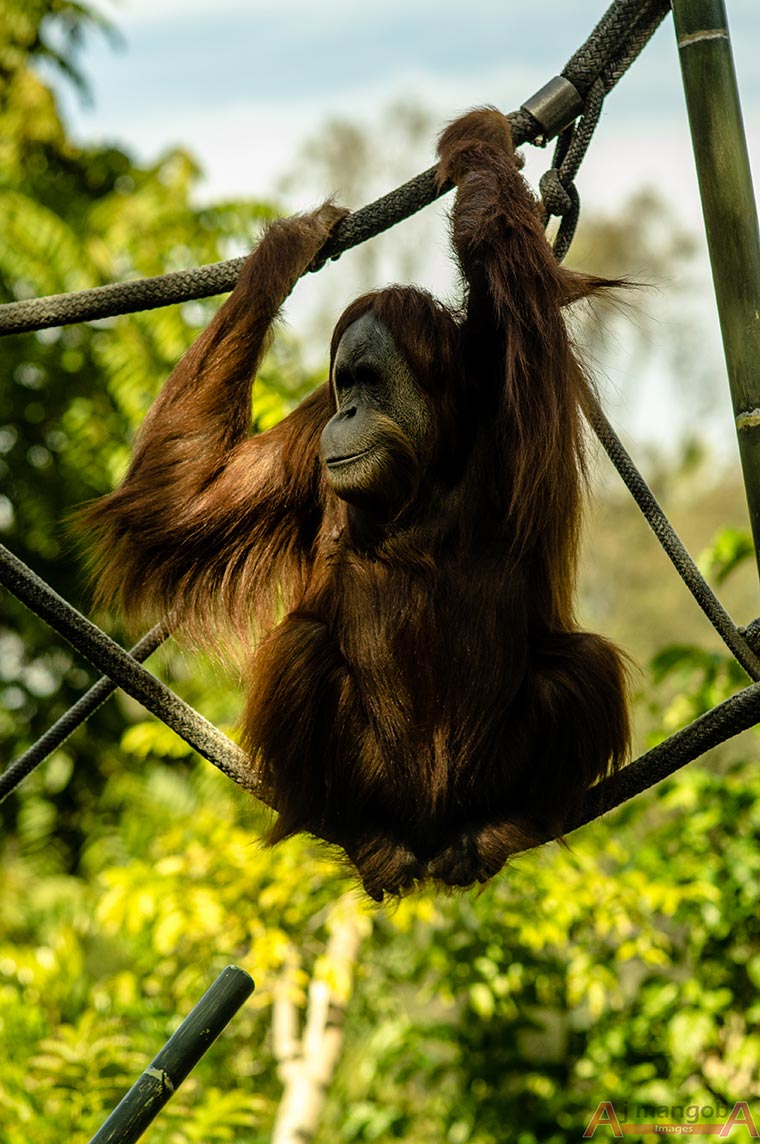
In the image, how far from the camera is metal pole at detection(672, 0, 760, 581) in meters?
2.16

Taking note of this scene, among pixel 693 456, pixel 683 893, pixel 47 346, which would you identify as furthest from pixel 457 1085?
pixel 693 456

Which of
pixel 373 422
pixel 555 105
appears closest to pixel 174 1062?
pixel 373 422

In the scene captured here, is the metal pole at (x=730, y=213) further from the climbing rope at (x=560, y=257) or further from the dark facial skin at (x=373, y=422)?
the dark facial skin at (x=373, y=422)

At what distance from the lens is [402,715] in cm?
247

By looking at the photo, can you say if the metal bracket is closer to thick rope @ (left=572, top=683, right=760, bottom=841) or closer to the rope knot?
the rope knot

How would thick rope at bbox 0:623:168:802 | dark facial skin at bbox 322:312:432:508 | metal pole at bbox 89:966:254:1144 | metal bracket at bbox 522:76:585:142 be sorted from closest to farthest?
1. metal pole at bbox 89:966:254:1144
2. dark facial skin at bbox 322:312:432:508
3. metal bracket at bbox 522:76:585:142
4. thick rope at bbox 0:623:168:802

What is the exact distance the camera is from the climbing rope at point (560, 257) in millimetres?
2326

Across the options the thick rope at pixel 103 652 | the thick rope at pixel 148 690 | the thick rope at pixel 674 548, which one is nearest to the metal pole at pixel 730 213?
the thick rope at pixel 674 548

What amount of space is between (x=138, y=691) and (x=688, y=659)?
2489 mm

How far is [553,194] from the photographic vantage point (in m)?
2.59

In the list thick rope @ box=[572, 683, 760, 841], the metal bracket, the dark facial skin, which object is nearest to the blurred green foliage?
the dark facial skin

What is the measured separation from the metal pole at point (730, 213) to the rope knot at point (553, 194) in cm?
39

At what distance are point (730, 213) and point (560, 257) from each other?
21.2 inches

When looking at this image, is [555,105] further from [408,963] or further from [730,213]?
[408,963]
